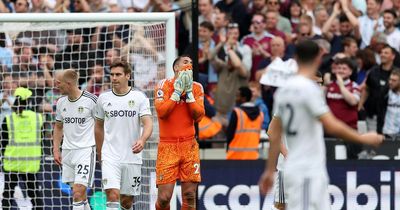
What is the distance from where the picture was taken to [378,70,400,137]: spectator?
17297 millimetres

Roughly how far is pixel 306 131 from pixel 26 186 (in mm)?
8049

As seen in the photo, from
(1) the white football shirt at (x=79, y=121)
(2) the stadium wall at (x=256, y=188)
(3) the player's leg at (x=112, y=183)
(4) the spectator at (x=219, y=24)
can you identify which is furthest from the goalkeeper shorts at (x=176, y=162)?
(4) the spectator at (x=219, y=24)

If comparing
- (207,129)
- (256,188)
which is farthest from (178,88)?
(207,129)

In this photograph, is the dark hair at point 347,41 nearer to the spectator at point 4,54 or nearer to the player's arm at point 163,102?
the spectator at point 4,54

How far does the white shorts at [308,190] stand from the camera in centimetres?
902

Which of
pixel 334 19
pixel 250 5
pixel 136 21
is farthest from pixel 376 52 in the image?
pixel 136 21

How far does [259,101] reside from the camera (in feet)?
59.0

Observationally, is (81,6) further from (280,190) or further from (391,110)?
(280,190)

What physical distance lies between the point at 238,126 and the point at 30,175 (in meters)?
3.20

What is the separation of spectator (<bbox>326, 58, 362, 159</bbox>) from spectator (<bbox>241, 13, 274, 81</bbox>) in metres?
1.56

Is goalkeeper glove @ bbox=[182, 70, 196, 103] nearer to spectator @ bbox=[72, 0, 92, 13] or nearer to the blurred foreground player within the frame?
the blurred foreground player

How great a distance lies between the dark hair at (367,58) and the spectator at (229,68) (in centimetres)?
182

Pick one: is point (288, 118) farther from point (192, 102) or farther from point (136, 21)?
point (136, 21)

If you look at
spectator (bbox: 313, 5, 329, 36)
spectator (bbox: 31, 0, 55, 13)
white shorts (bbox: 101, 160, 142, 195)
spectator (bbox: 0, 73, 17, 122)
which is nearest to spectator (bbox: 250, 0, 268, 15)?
spectator (bbox: 313, 5, 329, 36)
